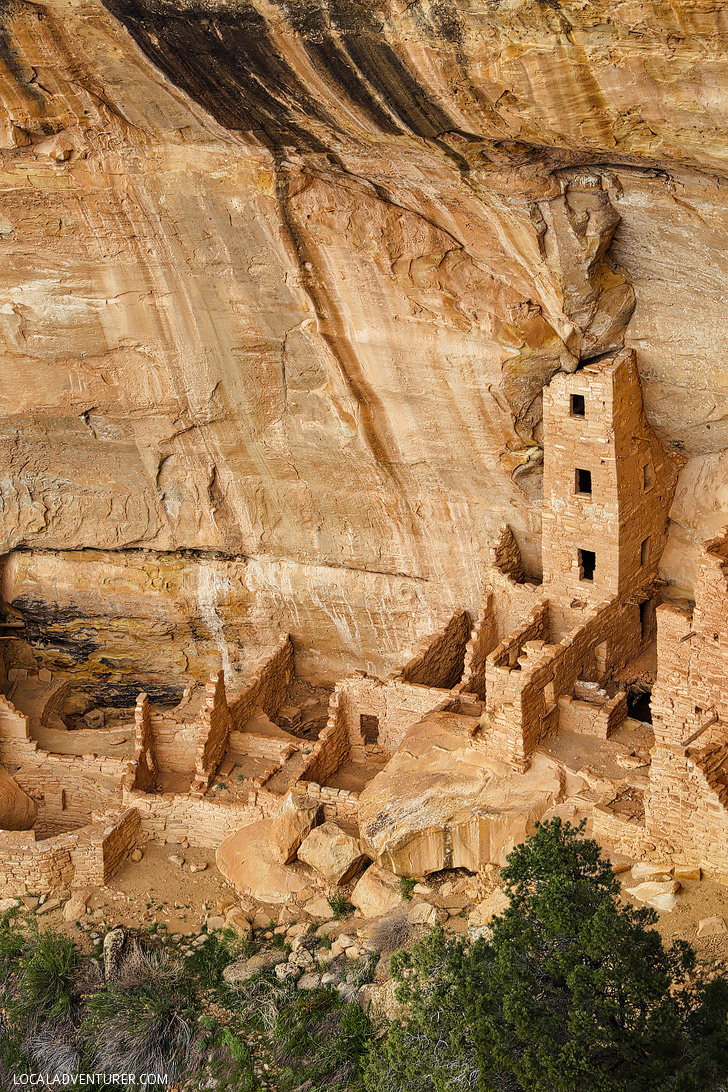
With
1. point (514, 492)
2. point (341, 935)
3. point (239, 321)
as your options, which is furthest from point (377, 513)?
point (341, 935)

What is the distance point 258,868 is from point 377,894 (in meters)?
1.63

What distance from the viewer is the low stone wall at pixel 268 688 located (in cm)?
1593

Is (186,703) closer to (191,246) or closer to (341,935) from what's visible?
(341,935)

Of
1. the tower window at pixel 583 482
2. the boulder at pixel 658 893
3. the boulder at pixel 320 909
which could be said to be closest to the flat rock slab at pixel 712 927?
the boulder at pixel 658 893

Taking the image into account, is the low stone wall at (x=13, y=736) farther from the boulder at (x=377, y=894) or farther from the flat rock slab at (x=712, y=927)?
the flat rock slab at (x=712, y=927)

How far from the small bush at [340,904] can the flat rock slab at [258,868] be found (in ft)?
1.42

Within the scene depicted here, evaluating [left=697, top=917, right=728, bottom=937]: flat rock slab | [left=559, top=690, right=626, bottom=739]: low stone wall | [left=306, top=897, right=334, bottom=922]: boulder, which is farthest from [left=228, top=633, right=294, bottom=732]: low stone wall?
[left=697, top=917, right=728, bottom=937]: flat rock slab

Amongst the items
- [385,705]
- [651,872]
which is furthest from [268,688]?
[651,872]

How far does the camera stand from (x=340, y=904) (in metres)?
13.1

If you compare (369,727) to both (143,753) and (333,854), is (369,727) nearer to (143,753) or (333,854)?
(333,854)

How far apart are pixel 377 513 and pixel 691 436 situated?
4.32m

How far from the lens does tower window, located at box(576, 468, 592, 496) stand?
14.1m

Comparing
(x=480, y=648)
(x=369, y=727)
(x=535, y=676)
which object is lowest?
(x=369, y=727)

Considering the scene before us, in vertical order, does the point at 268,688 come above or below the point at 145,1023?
above
